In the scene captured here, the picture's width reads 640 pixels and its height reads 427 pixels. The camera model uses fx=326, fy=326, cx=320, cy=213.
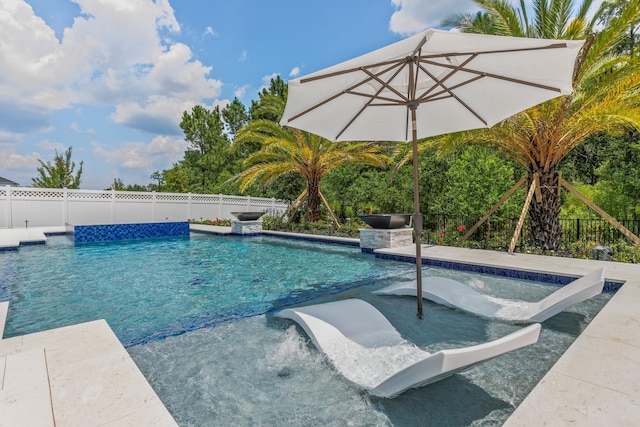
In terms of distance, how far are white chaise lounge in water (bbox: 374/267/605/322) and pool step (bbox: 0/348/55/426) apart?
4048 millimetres

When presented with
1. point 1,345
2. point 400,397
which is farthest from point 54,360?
point 400,397

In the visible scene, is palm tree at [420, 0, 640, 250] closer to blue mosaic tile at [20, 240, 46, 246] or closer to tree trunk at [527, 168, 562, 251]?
tree trunk at [527, 168, 562, 251]

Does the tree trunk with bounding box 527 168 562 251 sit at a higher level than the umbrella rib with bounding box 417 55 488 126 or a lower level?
lower

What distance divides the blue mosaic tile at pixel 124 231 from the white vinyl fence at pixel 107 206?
195 inches

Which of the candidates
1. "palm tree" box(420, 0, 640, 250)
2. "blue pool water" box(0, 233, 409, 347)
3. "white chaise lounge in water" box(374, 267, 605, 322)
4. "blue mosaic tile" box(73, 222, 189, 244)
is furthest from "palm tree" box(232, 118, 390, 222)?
"white chaise lounge in water" box(374, 267, 605, 322)

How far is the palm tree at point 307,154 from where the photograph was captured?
13406 mm

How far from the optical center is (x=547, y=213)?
8.04m

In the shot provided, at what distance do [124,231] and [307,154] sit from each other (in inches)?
343

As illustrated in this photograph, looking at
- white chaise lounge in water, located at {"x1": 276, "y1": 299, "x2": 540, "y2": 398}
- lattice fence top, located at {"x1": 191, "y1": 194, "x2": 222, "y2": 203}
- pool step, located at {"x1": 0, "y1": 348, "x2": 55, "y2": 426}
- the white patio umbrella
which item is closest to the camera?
pool step, located at {"x1": 0, "y1": 348, "x2": 55, "y2": 426}

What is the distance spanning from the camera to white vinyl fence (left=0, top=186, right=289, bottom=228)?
15781mm

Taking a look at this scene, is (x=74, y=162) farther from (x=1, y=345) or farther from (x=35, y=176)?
(x=1, y=345)

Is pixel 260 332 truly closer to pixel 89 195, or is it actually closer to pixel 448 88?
pixel 448 88

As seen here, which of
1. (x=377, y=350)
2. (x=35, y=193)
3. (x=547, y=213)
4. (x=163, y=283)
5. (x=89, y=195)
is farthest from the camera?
(x=89, y=195)

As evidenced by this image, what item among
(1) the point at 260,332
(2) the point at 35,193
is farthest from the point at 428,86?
(2) the point at 35,193
